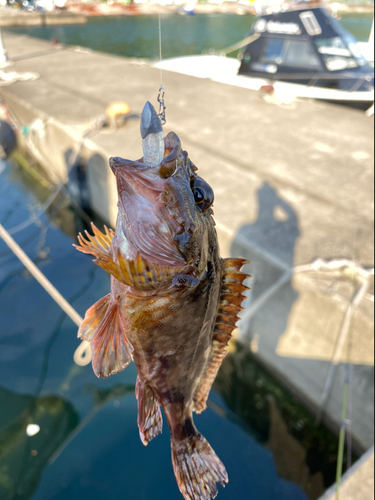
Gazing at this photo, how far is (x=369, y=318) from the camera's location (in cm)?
420

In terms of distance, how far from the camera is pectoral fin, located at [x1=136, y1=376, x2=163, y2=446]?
1967 mm

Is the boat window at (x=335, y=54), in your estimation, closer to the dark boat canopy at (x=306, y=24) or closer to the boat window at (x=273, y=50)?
the dark boat canopy at (x=306, y=24)

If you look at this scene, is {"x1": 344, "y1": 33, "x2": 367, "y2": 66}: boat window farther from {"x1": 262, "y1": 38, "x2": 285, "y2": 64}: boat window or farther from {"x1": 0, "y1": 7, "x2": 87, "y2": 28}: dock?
{"x1": 0, "y1": 7, "x2": 87, "y2": 28}: dock

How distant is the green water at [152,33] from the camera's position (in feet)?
103

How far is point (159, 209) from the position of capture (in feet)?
4.61

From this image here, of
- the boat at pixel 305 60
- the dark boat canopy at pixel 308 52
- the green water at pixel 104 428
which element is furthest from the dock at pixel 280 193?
the dark boat canopy at pixel 308 52

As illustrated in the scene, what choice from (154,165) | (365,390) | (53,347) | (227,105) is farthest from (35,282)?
(227,105)

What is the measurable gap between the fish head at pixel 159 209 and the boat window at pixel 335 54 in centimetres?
1362

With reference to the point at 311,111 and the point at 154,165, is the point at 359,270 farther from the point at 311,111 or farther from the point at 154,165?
the point at 311,111

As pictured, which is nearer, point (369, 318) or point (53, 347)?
point (369, 318)

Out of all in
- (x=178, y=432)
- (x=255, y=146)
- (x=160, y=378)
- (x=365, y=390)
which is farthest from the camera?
(x=255, y=146)

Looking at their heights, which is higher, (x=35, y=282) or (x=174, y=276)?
(x=174, y=276)

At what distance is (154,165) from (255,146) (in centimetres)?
750

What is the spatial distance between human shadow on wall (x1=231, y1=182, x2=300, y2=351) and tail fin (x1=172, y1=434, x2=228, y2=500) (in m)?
3.02
